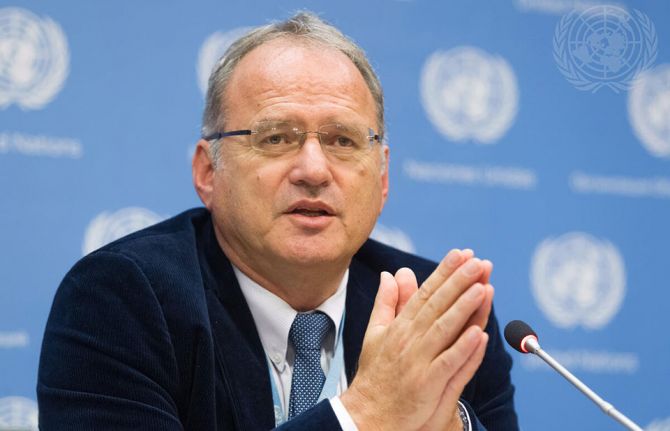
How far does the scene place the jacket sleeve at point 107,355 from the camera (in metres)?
2.06

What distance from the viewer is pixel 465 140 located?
3877 mm

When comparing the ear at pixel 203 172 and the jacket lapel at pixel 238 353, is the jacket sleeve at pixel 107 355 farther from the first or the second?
the ear at pixel 203 172

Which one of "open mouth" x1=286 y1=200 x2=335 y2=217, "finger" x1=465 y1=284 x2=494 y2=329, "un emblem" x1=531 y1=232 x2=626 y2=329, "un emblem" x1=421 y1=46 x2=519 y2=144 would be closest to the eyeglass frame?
"open mouth" x1=286 y1=200 x2=335 y2=217

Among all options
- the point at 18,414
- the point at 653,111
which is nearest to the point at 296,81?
the point at 18,414

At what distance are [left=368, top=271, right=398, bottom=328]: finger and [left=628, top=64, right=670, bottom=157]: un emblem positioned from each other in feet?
8.30

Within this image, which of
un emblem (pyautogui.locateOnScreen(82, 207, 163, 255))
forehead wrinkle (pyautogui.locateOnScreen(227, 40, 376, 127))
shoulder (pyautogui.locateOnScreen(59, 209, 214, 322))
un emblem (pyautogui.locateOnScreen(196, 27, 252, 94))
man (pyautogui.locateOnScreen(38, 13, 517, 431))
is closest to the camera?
man (pyautogui.locateOnScreen(38, 13, 517, 431))

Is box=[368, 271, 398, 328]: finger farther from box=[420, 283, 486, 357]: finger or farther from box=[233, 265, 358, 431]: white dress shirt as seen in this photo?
box=[233, 265, 358, 431]: white dress shirt

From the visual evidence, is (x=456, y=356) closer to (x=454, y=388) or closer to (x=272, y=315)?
(x=454, y=388)

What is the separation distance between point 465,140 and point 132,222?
1.51 meters

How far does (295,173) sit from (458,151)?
4.97 feet

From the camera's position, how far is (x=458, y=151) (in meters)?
3.86

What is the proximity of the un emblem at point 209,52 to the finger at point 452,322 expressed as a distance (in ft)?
6.47

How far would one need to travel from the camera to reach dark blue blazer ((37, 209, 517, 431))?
2.08 m

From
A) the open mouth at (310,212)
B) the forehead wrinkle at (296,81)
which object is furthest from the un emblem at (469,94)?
the open mouth at (310,212)
